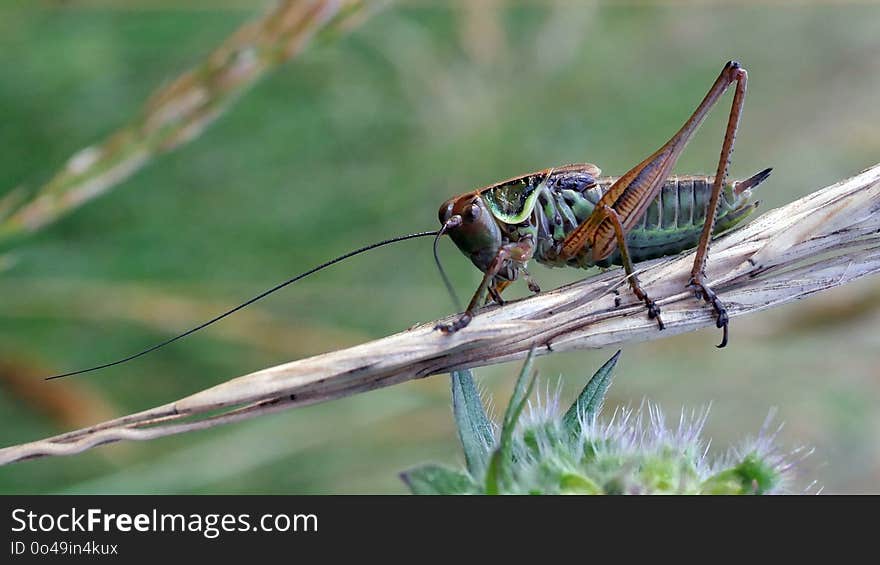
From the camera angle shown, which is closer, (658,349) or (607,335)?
(607,335)

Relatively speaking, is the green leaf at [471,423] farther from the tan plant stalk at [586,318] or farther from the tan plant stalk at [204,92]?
the tan plant stalk at [204,92]

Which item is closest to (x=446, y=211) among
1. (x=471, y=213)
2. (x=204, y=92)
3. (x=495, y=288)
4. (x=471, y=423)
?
(x=471, y=213)

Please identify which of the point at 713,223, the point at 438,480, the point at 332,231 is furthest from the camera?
the point at 332,231

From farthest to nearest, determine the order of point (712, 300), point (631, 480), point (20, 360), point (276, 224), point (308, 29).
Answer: point (276, 224)
point (20, 360)
point (308, 29)
point (712, 300)
point (631, 480)

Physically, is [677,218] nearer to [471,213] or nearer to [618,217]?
[618,217]

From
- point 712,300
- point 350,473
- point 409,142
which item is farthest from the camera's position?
point 409,142

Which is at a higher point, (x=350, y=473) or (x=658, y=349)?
(x=658, y=349)
